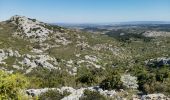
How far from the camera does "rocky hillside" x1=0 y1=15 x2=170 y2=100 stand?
37.9m

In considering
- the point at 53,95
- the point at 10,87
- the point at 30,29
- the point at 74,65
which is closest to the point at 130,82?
the point at 53,95

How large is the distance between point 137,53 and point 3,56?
Result: 76.8m

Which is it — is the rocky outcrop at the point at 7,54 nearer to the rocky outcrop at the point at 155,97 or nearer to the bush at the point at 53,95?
the bush at the point at 53,95

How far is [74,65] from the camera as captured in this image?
330 ft

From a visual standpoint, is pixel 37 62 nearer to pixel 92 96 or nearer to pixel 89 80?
pixel 89 80

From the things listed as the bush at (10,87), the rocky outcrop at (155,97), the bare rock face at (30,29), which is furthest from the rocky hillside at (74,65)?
the bush at (10,87)

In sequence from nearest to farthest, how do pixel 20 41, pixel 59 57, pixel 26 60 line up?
pixel 26 60
pixel 59 57
pixel 20 41

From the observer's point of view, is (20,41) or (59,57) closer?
(59,57)

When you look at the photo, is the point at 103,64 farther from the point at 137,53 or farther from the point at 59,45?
the point at 137,53

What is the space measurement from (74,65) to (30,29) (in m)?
39.8

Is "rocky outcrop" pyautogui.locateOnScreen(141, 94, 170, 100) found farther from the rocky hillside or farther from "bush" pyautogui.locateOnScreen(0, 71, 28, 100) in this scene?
"bush" pyautogui.locateOnScreen(0, 71, 28, 100)

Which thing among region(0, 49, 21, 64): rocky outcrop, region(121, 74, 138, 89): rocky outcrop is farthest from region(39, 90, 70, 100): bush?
region(0, 49, 21, 64): rocky outcrop

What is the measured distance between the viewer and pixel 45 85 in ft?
148

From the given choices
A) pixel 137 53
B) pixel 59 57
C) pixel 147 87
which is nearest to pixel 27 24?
pixel 59 57
